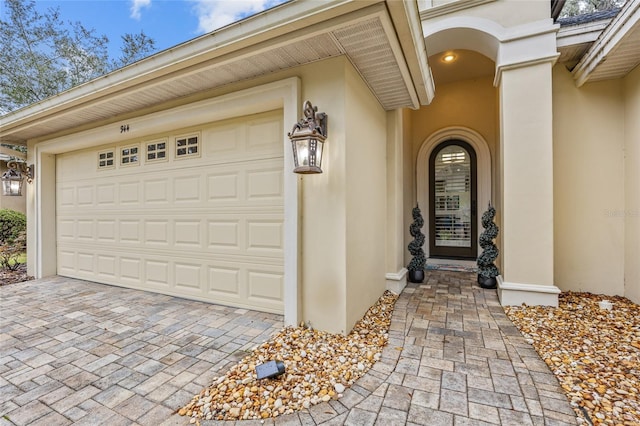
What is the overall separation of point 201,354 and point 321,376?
1.05 metres

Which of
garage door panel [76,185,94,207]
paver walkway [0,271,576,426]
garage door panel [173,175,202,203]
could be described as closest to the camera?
paver walkway [0,271,576,426]

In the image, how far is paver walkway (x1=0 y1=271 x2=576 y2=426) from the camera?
162 centimetres

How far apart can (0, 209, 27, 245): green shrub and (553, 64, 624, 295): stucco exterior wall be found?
11258mm

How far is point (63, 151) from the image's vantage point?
4.76 meters

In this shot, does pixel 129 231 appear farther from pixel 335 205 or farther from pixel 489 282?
pixel 489 282

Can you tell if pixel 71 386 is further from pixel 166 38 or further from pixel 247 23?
pixel 166 38

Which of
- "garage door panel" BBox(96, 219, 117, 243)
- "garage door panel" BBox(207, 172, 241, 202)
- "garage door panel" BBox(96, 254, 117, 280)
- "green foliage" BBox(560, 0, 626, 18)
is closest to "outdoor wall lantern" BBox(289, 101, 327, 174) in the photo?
"garage door panel" BBox(207, 172, 241, 202)

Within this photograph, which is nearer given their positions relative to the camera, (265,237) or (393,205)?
(265,237)

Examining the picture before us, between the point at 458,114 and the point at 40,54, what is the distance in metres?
11.3

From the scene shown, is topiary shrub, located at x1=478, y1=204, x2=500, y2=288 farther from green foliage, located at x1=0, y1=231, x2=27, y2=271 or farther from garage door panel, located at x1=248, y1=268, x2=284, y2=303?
green foliage, located at x1=0, y1=231, x2=27, y2=271

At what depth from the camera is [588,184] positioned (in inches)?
144

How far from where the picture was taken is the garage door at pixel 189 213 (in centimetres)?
313

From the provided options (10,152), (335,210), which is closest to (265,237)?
(335,210)

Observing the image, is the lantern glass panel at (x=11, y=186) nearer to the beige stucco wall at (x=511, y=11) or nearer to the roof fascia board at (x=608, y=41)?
the beige stucco wall at (x=511, y=11)
